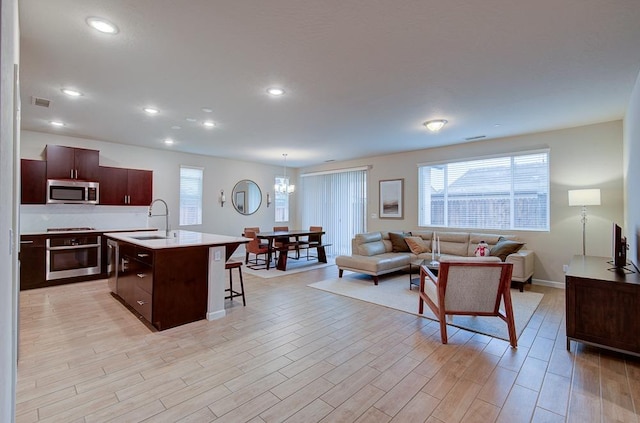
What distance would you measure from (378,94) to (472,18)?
150 cm

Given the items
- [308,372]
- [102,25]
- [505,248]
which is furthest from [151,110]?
[505,248]

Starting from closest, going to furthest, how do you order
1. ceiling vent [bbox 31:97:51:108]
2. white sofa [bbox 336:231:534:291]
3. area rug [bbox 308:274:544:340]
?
area rug [bbox 308:274:544:340], ceiling vent [bbox 31:97:51:108], white sofa [bbox 336:231:534:291]

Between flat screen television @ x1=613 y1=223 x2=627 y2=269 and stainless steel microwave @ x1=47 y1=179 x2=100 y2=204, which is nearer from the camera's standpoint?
flat screen television @ x1=613 y1=223 x2=627 y2=269

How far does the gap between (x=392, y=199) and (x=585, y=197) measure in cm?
366

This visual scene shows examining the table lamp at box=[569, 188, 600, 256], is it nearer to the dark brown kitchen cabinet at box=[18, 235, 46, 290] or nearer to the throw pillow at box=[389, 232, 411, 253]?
the throw pillow at box=[389, 232, 411, 253]

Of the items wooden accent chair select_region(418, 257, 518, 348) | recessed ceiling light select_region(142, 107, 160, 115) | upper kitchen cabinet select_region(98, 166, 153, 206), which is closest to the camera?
wooden accent chair select_region(418, 257, 518, 348)

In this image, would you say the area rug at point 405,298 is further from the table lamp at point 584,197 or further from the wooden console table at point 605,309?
the table lamp at point 584,197

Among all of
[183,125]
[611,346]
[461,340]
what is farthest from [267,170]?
[611,346]

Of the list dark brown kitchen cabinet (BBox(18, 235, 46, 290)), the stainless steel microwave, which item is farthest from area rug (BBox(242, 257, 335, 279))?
dark brown kitchen cabinet (BBox(18, 235, 46, 290))

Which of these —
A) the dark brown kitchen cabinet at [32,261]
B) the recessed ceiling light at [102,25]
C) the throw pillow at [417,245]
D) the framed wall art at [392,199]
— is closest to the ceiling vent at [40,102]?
the dark brown kitchen cabinet at [32,261]

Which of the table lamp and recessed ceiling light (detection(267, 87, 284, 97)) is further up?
recessed ceiling light (detection(267, 87, 284, 97))

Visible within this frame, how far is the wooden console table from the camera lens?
8.46ft

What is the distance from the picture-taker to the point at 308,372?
2496 millimetres

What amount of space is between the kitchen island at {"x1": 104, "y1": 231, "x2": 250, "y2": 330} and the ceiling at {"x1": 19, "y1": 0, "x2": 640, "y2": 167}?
72.3 inches
